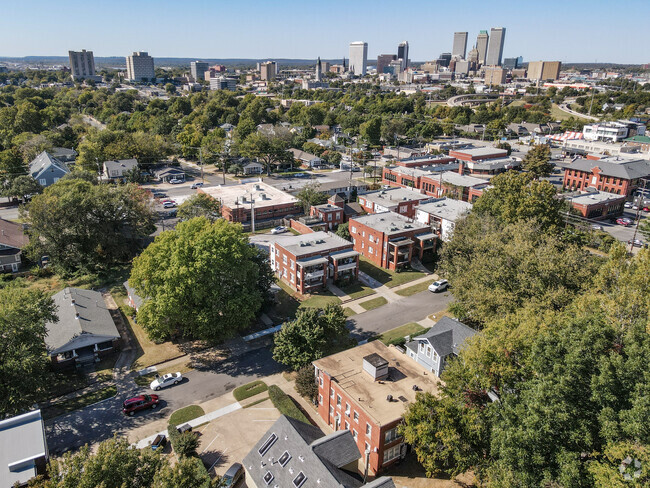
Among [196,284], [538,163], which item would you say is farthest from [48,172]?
[538,163]

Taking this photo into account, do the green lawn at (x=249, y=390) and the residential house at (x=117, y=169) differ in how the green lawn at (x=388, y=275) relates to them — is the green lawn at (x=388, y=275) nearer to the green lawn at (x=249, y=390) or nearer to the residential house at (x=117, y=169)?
the green lawn at (x=249, y=390)

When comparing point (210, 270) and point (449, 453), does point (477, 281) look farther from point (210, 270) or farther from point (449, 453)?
point (210, 270)

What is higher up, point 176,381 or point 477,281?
point 477,281

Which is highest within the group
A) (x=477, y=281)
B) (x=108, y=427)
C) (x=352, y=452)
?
(x=477, y=281)

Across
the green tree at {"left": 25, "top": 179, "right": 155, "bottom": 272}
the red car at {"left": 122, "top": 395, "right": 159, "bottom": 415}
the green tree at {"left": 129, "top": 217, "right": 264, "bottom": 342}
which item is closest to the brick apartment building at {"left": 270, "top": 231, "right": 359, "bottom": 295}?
the green tree at {"left": 129, "top": 217, "right": 264, "bottom": 342}

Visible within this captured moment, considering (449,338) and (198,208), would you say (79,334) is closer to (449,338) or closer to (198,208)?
(198,208)

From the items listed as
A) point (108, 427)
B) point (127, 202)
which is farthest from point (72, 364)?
point (127, 202)
